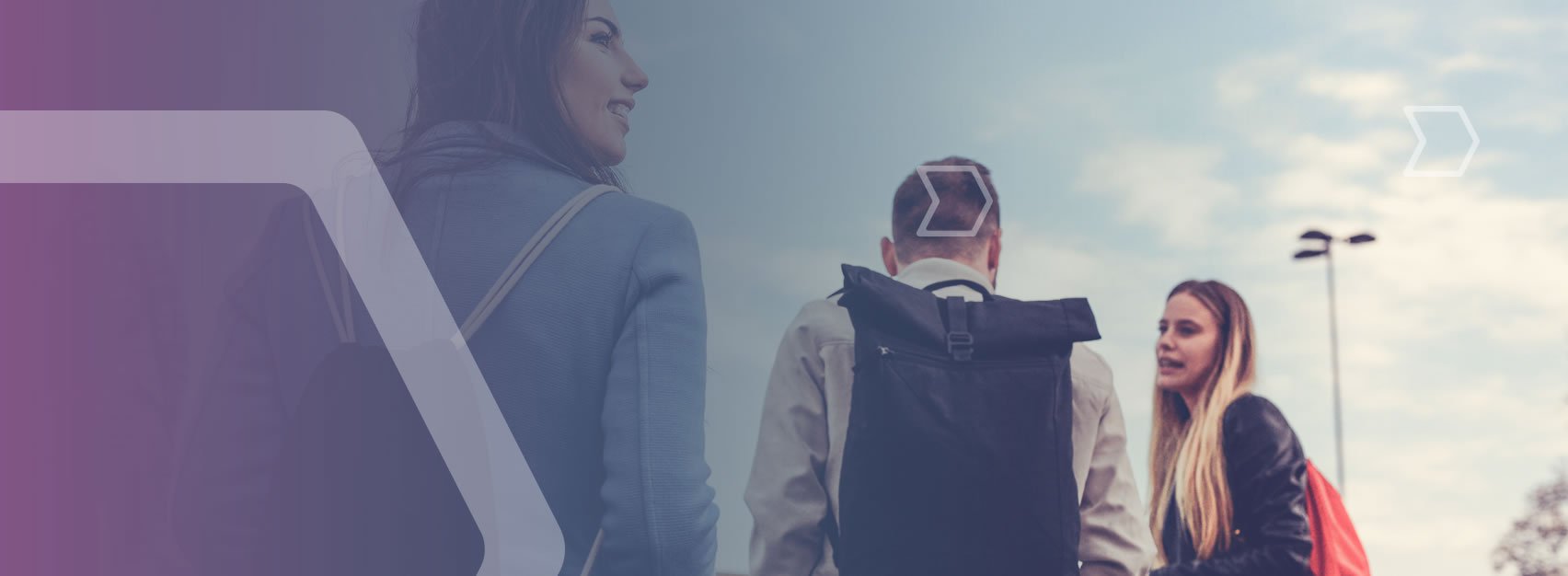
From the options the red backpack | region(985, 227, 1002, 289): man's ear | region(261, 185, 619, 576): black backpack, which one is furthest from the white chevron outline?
region(261, 185, 619, 576): black backpack

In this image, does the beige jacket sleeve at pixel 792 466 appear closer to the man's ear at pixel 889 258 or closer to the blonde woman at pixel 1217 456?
the man's ear at pixel 889 258

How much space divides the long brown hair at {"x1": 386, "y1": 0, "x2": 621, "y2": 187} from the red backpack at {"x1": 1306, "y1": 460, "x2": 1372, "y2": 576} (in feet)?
8.31

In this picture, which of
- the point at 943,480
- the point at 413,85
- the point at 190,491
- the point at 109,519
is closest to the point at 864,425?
the point at 943,480

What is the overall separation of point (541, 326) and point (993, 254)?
4.99ft

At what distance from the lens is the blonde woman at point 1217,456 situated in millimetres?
3881

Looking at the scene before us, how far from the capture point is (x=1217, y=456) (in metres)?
4.02

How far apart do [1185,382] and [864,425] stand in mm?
1655

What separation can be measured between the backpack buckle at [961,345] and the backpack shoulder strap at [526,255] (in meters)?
1.01

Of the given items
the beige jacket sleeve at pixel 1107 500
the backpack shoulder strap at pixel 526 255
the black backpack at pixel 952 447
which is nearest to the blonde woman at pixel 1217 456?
the beige jacket sleeve at pixel 1107 500

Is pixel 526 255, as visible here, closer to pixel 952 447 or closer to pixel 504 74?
pixel 504 74

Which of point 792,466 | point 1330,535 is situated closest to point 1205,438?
point 1330,535

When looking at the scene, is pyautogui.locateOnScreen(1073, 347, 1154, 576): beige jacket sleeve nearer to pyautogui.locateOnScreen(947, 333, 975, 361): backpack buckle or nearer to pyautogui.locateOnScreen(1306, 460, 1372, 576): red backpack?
pyautogui.locateOnScreen(947, 333, 975, 361): backpack buckle

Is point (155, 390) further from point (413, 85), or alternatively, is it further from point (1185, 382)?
point (1185, 382)

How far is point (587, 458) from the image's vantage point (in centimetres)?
233
